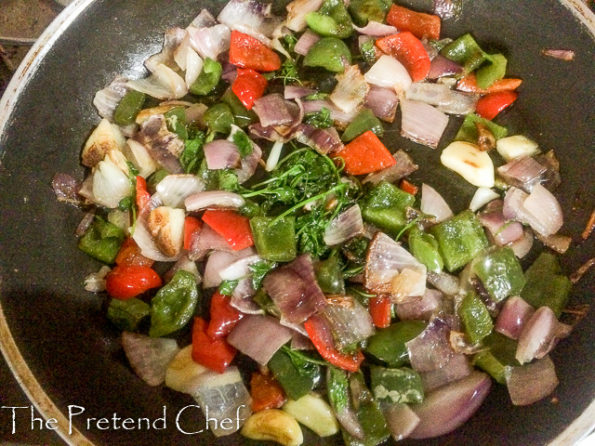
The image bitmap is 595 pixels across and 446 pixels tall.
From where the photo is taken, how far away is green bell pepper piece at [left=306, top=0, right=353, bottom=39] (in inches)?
104

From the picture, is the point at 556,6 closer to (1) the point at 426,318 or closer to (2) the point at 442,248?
(2) the point at 442,248

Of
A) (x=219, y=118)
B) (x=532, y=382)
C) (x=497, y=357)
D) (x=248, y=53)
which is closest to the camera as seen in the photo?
(x=532, y=382)

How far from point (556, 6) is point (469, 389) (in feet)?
5.78

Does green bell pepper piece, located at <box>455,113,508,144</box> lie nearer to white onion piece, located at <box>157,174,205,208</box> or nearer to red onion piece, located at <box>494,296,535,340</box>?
red onion piece, located at <box>494,296,535,340</box>

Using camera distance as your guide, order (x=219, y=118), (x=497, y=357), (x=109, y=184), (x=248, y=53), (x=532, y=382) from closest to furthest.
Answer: (x=532, y=382), (x=497, y=357), (x=109, y=184), (x=219, y=118), (x=248, y=53)

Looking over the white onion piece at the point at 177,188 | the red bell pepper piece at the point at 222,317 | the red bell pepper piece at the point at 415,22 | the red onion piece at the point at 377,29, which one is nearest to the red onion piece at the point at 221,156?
the white onion piece at the point at 177,188

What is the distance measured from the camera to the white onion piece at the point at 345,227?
7.72ft

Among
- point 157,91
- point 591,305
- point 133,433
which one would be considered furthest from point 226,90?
point 591,305

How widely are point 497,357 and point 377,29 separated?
168 centimetres

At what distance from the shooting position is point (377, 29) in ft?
8.87

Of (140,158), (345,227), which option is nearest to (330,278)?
(345,227)

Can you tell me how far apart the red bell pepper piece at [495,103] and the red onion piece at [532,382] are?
121cm

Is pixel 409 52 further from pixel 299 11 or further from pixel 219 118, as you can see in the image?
pixel 219 118

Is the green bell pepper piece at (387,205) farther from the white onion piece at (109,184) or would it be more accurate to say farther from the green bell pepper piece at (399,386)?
the white onion piece at (109,184)
